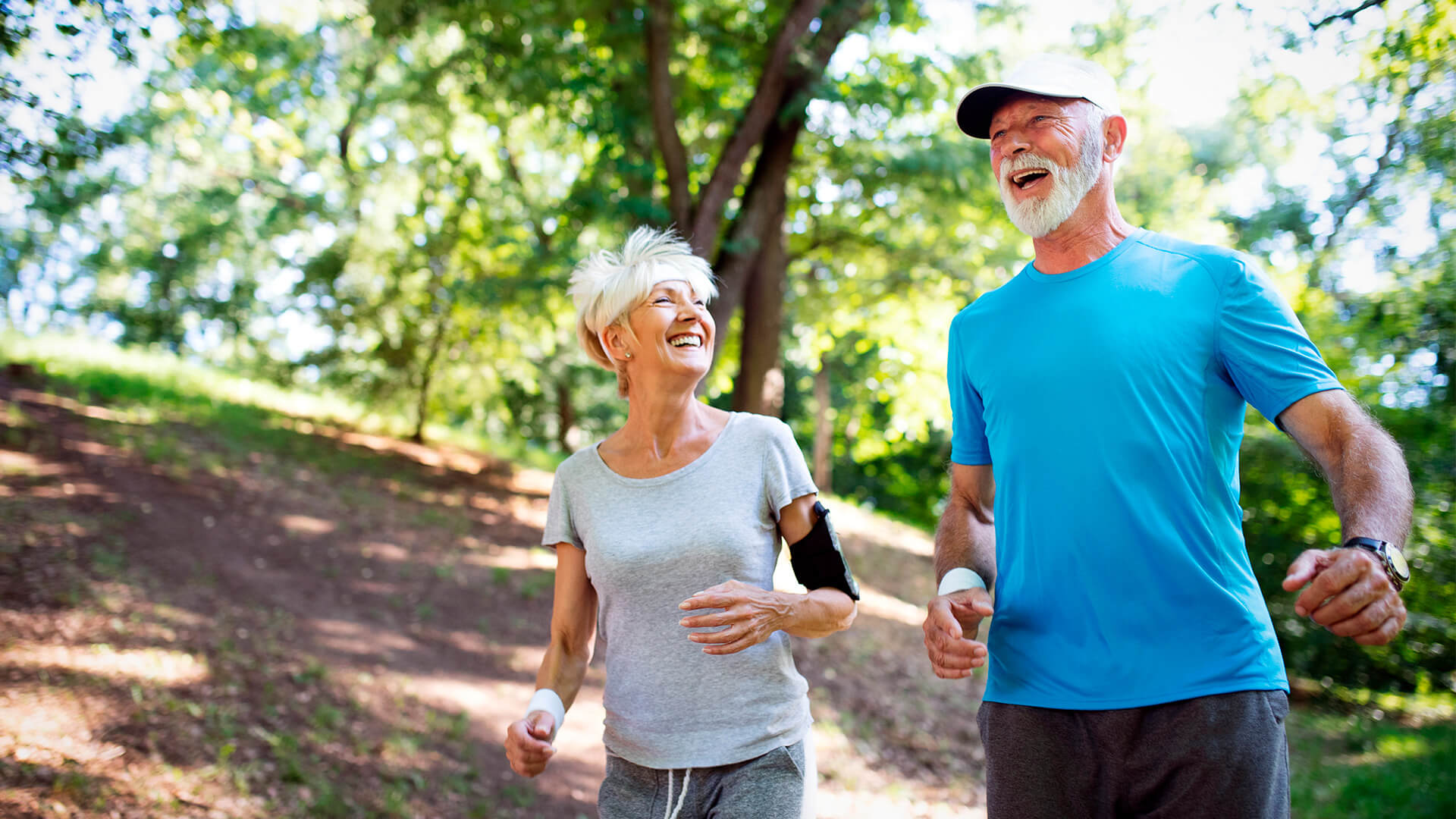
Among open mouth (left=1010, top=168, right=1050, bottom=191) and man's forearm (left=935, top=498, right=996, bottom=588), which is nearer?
open mouth (left=1010, top=168, right=1050, bottom=191)

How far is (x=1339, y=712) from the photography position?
446 inches

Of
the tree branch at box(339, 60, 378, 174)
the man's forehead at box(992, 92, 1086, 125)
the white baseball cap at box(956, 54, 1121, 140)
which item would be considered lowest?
the man's forehead at box(992, 92, 1086, 125)

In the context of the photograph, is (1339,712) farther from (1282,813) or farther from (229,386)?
(229,386)

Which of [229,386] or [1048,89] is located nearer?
[1048,89]

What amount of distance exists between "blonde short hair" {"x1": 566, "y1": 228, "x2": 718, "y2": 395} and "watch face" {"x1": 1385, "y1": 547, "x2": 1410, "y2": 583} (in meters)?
1.92

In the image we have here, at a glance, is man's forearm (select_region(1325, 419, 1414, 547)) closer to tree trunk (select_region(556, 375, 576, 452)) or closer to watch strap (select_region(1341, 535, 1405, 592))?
watch strap (select_region(1341, 535, 1405, 592))

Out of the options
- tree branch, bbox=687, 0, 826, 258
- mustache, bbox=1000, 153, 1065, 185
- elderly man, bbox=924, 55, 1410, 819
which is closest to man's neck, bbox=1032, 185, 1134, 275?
elderly man, bbox=924, 55, 1410, 819

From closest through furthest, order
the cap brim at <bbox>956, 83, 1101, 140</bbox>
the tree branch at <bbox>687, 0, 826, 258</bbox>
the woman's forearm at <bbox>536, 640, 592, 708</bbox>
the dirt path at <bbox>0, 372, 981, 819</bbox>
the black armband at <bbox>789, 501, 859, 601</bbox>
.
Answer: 1. the cap brim at <bbox>956, 83, 1101, 140</bbox>
2. the black armband at <bbox>789, 501, 859, 601</bbox>
3. the woman's forearm at <bbox>536, 640, 592, 708</bbox>
4. the dirt path at <bbox>0, 372, 981, 819</bbox>
5. the tree branch at <bbox>687, 0, 826, 258</bbox>

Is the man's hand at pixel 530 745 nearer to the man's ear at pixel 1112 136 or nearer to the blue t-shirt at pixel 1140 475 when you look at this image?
the blue t-shirt at pixel 1140 475

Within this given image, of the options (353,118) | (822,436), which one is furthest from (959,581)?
(822,436)

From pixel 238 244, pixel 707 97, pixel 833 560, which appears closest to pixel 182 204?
pixel 238 244

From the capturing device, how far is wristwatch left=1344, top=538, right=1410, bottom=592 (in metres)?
1.63

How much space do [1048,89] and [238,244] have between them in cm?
2516

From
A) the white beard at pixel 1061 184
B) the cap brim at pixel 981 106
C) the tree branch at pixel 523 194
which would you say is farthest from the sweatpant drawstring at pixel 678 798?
the tree branch at pixel 523 194
